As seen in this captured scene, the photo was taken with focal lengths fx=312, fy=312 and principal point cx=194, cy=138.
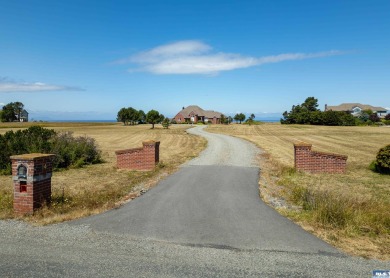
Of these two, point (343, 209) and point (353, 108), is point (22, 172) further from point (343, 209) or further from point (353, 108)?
point (353, 108)

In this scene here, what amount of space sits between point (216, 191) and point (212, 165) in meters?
5.70

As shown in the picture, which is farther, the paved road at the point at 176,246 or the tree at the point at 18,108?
the tree at the point at 18,108

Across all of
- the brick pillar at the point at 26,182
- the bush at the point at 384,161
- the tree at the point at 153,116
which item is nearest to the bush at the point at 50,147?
the brick pillar at the point at 26,182

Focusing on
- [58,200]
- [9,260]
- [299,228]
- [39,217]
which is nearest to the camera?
[9,260]

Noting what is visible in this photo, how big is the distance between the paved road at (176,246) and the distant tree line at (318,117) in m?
76.5

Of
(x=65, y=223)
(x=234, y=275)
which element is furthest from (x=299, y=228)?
(x=65, y=223)

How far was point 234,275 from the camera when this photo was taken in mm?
4852

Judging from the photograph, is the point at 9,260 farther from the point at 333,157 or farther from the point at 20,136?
the point at 333,157

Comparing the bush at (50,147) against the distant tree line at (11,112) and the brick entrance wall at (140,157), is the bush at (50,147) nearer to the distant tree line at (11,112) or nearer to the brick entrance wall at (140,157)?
the brick entrance wall at (140,157)

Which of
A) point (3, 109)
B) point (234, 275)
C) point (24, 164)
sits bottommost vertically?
point (234, 275)

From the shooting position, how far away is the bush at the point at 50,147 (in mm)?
15336

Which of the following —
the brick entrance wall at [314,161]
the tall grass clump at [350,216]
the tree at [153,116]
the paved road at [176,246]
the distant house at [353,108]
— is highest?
the distant house at [353,108]

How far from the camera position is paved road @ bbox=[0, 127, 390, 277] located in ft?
16.5

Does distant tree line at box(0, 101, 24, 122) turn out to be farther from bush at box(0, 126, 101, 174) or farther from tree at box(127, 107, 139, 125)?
bush at box(0, 126, 101, 174)
